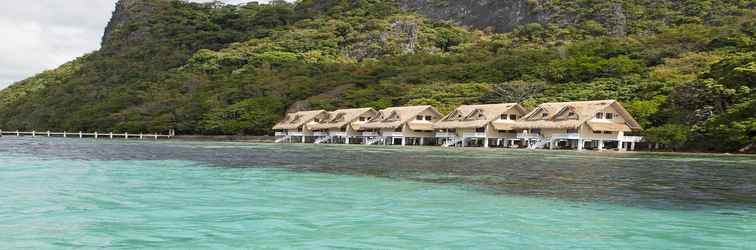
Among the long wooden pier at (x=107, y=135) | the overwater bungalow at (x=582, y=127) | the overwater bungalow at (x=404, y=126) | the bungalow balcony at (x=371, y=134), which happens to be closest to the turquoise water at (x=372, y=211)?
the overwater bungalow at (x=582, y=127)

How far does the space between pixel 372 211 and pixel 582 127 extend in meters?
27.2

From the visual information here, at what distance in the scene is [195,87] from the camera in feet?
238

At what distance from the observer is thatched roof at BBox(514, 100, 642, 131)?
113ft

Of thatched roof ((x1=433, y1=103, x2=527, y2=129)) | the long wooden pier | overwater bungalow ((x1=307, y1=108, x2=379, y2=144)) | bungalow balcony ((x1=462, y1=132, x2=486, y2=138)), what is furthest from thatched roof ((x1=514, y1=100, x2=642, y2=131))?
the long wooden pier

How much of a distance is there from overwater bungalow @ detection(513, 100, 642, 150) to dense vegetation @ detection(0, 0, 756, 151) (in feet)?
5.67

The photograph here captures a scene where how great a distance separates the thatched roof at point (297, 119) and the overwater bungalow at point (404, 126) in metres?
6.52

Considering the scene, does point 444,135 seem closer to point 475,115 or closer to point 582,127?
point 475,115

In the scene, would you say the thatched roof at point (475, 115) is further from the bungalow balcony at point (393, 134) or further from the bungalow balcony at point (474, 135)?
the bungalow balcony at point (393, 134)

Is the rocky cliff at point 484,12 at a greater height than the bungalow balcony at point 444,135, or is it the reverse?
the rocky cliff at point 484,12

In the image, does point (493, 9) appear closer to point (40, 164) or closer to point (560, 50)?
point (560, 50)

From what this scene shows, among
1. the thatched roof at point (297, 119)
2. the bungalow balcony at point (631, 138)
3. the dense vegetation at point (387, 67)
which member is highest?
the dense vegetation at point (387, 67)

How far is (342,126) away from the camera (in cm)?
4822

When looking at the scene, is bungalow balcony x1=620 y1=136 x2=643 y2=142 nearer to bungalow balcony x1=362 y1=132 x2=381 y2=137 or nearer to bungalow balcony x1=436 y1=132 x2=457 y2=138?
bungalow balcony x1=436 y1=132 x2=457 y2=138

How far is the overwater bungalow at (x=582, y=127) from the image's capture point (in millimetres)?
34031
